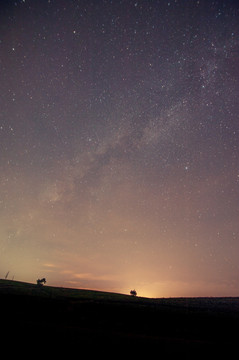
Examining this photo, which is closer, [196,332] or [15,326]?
[15,326]

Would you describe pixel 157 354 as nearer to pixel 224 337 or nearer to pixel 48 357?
pixel 48 357

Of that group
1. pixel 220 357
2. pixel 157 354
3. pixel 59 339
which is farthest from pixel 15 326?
pixel 220 357

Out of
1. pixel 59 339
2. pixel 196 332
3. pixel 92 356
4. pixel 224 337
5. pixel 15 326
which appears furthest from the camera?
pixel 196 332

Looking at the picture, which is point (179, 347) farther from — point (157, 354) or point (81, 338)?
point (81, 338)

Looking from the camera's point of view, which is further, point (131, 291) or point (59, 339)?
point (131, 291)

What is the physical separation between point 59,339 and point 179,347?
18.2 feet

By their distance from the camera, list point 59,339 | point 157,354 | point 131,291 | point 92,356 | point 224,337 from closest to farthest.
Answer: point 92,356 < point 157,354 < point 59,339 < point 224,337 < point 131,291

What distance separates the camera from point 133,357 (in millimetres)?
7090

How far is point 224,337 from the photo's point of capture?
11891 millimetres

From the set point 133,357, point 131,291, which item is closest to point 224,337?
point 133,357

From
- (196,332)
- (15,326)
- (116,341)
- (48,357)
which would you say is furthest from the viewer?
(196,332)

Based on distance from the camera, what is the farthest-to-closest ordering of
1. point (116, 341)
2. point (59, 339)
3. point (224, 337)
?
point (224, 337)
point (116, 341)
point (59, 339)

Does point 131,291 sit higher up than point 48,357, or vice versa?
point 131,291

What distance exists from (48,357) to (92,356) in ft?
5.09
